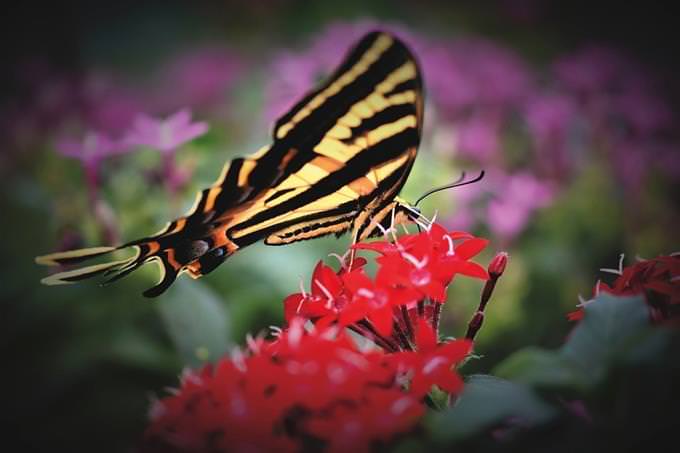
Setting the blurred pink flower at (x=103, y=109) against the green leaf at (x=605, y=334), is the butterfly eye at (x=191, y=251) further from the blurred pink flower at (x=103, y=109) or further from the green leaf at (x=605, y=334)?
the blurred pink flower at (x=103, y=109)

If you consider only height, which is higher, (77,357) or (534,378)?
(77,357)

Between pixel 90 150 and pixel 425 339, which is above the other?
pixel 90 150

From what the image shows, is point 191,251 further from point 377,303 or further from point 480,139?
point 480,139

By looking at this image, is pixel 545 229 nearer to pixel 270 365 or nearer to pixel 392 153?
pixel 392 153

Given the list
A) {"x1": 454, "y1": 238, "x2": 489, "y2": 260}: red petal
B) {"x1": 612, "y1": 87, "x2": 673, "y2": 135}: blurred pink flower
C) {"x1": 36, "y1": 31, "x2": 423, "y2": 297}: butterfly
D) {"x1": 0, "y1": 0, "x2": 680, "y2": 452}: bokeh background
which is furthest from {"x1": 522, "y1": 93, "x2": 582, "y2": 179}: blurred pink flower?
{"x1": 454, "y1": 238, "x2": 489, "y2": 260}: red petal

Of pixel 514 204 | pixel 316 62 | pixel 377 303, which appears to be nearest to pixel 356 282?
pixel 377 303

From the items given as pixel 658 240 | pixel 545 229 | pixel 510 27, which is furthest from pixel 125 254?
pixel 510 27

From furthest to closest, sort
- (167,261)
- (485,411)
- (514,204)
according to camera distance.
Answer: (514,204)
(167,261)
(485,411)

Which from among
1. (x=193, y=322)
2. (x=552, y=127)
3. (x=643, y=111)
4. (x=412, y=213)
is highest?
(x=552, y=127)
